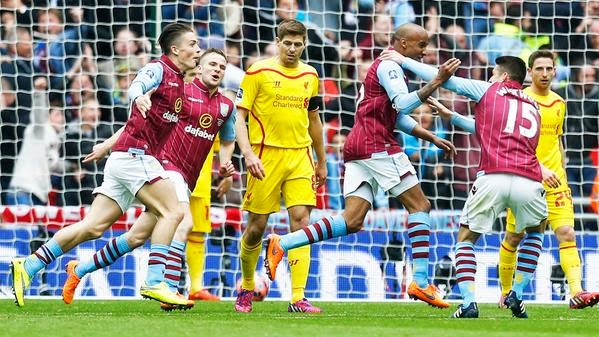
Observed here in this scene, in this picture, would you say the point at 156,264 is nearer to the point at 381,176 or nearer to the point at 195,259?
the point at 381,176

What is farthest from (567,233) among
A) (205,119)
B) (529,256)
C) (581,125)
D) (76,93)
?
(76,93)

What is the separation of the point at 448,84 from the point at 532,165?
30.4 inches

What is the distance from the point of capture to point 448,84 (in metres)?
8.37

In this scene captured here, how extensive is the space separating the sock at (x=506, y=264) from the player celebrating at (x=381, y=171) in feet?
3.76

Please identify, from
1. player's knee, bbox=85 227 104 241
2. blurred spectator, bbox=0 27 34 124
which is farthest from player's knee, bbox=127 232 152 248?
blurred spectator, bbox=0 27 34 124

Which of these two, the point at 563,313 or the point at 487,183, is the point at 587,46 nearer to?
the point at 563,313

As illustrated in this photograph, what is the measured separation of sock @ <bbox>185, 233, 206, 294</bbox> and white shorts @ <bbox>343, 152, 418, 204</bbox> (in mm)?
2238

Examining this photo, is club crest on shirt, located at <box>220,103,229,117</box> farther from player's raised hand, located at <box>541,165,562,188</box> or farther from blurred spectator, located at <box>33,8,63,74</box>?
blurred spectator, located at <box>33,8,63,74</box>

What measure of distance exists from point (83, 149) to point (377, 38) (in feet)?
11.4

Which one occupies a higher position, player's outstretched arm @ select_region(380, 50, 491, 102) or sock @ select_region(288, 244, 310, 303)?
player's outstretched arm @ select_region(380, 50, 491, 102)

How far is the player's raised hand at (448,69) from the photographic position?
26.7 ft

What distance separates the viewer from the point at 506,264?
10.5 m

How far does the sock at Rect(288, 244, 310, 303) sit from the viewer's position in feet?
31.5

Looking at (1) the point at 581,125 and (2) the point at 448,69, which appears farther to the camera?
(1) the point at 581,125
